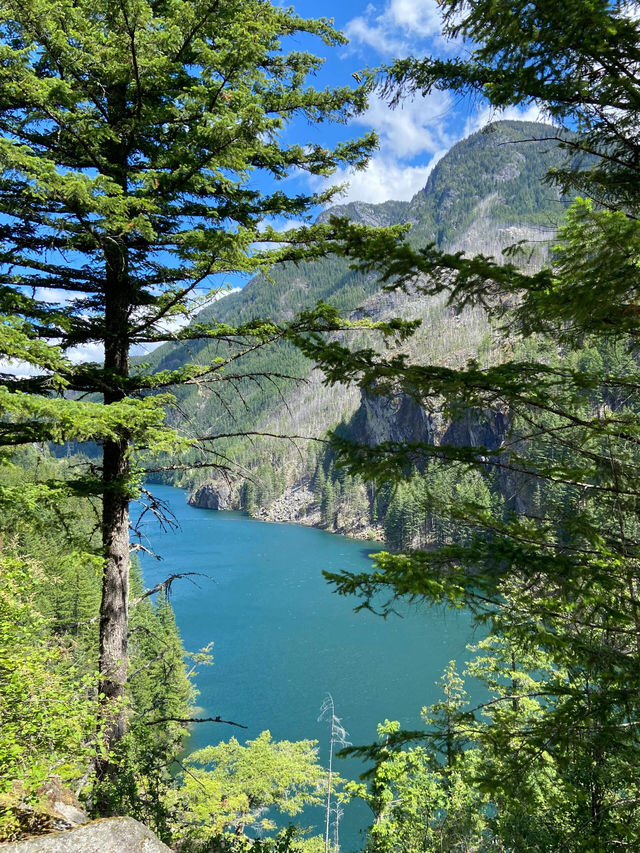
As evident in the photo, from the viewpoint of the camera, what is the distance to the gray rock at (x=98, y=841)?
365cm

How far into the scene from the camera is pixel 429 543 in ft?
218

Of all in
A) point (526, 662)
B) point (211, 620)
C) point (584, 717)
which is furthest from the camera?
point (211, 620)

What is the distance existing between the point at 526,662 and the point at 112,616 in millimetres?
11862

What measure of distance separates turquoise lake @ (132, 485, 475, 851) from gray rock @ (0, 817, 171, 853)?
6615 mm

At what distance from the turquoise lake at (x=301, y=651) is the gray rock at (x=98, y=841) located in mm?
6615

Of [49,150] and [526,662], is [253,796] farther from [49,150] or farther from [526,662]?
[49,150]

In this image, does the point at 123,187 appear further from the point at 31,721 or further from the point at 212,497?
the point at 212,497

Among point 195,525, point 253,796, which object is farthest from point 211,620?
point 195,525

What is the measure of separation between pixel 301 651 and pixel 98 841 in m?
32.8

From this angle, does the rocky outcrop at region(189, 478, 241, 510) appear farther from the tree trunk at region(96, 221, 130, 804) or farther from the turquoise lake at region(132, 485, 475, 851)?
the tree trunk at region(96, 221, 130, 804)

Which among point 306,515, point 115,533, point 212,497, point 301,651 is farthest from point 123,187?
point 212,497

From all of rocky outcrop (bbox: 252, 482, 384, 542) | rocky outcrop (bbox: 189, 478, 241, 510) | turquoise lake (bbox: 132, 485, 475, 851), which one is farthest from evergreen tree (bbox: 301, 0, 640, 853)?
rocky outcrop (bbox: 189, 478, 241, 510)

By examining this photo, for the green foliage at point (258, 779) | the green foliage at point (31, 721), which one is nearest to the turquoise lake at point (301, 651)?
the green foliage at point (258, 779)

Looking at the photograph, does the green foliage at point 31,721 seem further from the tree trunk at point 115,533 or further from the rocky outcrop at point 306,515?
the rocky outcrop at point 306,515
